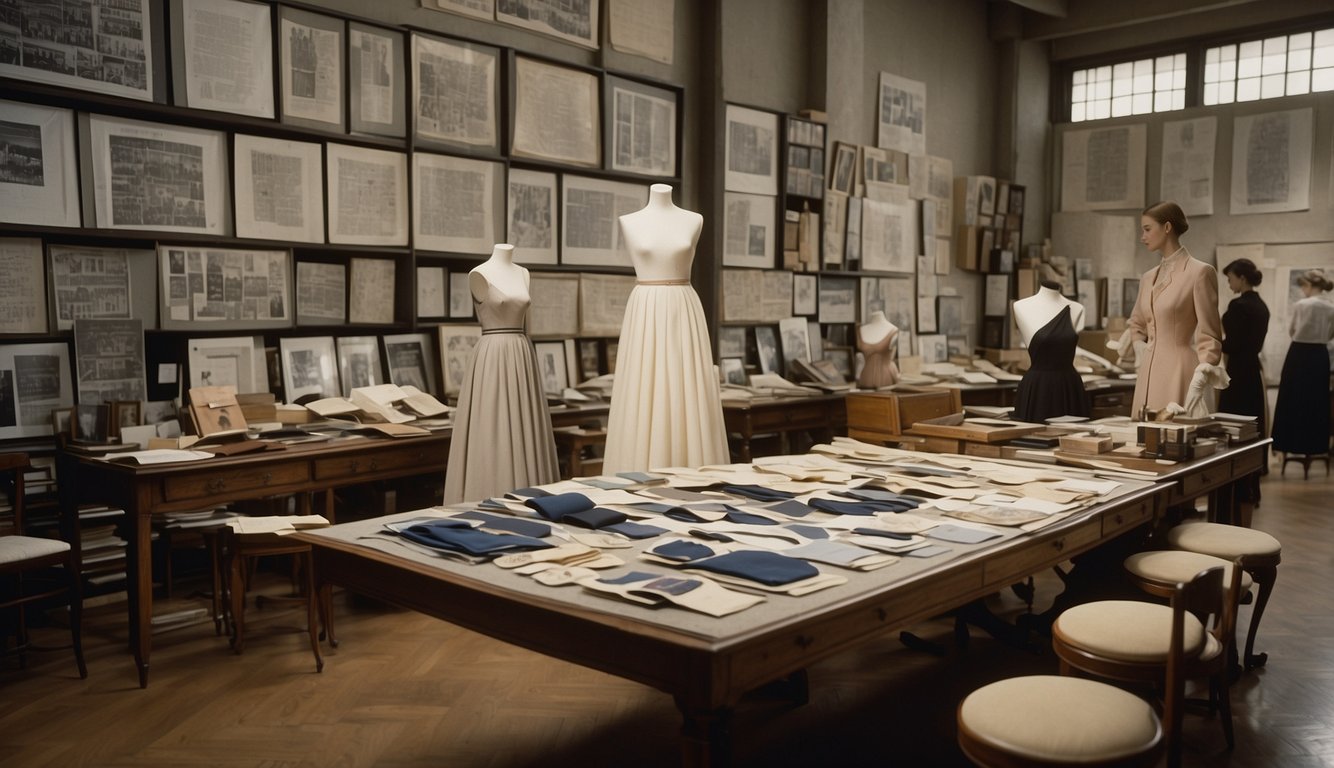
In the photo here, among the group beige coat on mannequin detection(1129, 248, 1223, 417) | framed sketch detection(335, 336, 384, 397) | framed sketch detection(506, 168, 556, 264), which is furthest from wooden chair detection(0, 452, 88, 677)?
beige coat on mannequin detection(1129, 248, 1223, 417)

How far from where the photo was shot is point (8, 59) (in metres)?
3.81

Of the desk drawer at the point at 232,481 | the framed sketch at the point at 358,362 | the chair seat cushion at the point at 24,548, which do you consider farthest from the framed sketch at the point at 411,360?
the chair seat cushion at the point at 24,548

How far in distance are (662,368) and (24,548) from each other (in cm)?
233

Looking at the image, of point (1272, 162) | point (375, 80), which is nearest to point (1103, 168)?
point (1272, 162)

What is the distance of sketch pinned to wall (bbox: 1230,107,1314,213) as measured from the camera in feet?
29.6

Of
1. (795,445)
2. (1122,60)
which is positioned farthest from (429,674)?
(1122,60)

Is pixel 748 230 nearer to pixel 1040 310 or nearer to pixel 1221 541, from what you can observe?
pixel 1040 310

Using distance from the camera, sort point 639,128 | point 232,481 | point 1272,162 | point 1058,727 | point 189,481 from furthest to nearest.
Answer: point 1272,162 → point 639,128 → point 232,481 → point 189,481 → point 1058,727

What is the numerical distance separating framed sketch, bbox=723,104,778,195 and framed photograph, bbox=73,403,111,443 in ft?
13.2

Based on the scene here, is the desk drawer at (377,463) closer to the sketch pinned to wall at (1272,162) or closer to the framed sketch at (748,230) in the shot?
the framed sketch at (748,230)

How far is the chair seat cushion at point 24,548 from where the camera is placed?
11.0 feet

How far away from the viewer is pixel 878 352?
6.54 metres

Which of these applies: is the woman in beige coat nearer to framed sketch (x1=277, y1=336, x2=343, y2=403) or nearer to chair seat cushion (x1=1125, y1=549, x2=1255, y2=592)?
chair seat cushion (x1=1125, y1=549, x2=1255, y2=592)

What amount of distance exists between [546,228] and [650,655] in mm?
4321
